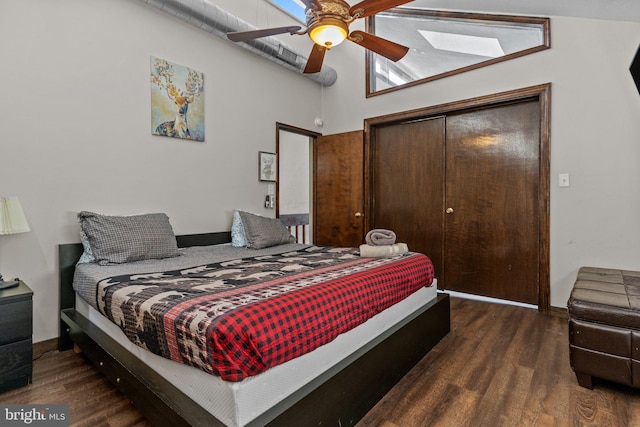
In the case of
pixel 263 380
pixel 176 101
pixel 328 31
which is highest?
pixel 328 31

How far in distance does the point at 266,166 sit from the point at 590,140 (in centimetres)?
309

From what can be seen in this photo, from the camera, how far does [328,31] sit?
2123mm

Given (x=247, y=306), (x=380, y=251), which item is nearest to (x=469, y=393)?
(x=380, y=251)

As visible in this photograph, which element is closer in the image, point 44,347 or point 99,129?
point 44,347

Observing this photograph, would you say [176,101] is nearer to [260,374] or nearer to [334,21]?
[334,21]

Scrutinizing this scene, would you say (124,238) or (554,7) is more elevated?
(554,7)

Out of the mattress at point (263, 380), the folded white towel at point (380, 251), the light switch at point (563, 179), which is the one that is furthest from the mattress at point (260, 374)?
the light switch at point (563, 179)

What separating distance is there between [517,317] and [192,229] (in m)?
3.06

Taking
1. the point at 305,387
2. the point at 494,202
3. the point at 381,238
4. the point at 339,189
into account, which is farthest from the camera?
the point at 339,189

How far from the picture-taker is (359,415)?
4.92 feet

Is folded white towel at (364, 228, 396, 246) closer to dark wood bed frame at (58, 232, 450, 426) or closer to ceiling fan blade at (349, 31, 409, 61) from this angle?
dark wood bed frame at (58, 232, 450, 426)

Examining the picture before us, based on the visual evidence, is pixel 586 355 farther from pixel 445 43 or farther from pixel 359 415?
pixel 445 43

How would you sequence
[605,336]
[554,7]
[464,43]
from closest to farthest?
1. [605,336]
2. [554,7]
3. [464,43]

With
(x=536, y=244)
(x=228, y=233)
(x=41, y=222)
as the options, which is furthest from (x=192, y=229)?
(x=536, y=244)
